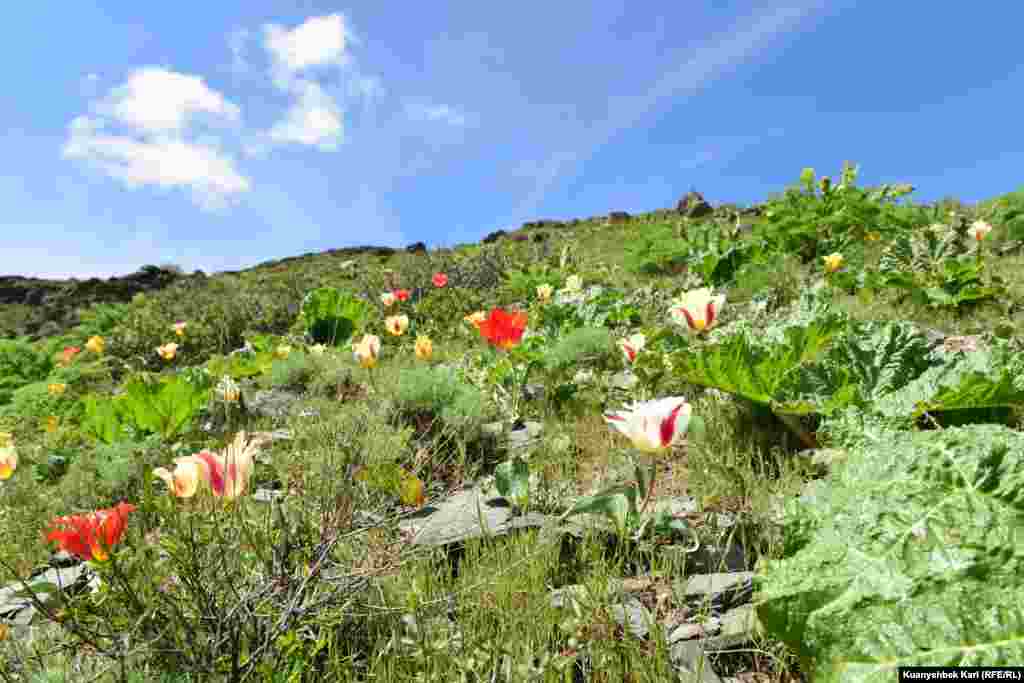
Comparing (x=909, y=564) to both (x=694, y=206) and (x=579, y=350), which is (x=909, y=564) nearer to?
(x=579, y=350)

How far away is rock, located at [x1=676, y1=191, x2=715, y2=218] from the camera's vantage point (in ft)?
56.5

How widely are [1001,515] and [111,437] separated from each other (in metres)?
4.52

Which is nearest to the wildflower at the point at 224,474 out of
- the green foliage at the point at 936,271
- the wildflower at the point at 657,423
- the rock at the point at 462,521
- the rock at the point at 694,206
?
the rock at the point at 462,521

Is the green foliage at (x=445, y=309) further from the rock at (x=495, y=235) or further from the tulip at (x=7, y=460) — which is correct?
the rock at (x=495, y=235)

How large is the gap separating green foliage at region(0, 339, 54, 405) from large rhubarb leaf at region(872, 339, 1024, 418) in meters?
9.34

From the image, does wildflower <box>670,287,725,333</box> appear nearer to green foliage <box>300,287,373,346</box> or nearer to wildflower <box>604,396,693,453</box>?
wildflower <box>604,396,693,453</box>

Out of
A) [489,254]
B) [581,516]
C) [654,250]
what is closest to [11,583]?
[581,516]

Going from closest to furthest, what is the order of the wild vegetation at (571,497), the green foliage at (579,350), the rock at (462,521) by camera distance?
the wild vegetation at (571,497) < the rock at (462,521) < the green foliage at (579,350)

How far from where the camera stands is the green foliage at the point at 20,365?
8141mm

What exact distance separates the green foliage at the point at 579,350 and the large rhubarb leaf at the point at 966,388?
2.03 m

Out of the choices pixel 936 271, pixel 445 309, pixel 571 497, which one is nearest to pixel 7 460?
pixel 571 497

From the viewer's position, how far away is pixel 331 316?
6.88m

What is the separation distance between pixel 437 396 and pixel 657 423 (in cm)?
207

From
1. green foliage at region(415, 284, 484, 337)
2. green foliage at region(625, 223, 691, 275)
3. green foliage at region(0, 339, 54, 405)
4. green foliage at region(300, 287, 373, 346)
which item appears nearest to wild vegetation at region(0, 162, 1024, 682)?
green foliage at region(300, 287, 373, 346)
